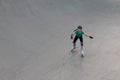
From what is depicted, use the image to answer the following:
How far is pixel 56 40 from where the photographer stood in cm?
848

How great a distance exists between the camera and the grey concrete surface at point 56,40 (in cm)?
705

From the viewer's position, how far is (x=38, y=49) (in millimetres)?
8016

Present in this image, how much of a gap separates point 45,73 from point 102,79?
1417 mm

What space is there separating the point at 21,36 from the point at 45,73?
201 cm

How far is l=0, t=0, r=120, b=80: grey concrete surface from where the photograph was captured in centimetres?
705

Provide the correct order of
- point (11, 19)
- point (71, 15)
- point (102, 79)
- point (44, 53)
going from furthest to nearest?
1. point (71, 15)
2. point (11, 19)
3. point (44, 53)
4. point (102, 79)

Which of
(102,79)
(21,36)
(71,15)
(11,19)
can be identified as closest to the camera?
(102,79)

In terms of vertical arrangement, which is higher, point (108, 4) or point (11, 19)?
point (108, 4)

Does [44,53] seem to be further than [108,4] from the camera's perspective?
No

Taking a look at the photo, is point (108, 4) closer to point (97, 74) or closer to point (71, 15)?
point (71, 15)

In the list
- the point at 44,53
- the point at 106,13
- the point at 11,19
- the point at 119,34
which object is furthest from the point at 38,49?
the point at 106,13

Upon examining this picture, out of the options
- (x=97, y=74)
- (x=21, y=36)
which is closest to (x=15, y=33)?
(x=21, y=36)

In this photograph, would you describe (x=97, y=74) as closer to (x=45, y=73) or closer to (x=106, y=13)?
(x=45, y=73)

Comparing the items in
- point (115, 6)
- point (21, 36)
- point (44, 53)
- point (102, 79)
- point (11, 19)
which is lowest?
point (102, 79)
